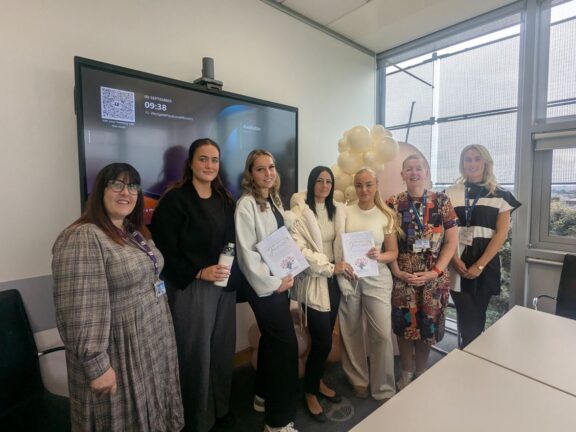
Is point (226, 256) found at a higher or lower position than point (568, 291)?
higher

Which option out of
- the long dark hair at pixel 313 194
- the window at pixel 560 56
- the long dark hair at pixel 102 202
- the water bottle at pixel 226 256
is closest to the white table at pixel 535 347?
the long dark hair at pixel 313 194

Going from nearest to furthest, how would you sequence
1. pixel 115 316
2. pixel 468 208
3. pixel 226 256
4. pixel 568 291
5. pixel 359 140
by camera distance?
pixel 115 316 → pixel 226 256 → pixel 568 291 → pixel 468 208 → pixel 359 140

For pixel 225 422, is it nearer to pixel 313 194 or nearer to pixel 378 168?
pixel 313 194

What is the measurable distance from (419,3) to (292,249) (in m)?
2.63

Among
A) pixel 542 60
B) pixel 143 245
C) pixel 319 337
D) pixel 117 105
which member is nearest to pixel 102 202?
pixel 143 245

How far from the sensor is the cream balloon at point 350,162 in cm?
284

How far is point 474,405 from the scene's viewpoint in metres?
1.03

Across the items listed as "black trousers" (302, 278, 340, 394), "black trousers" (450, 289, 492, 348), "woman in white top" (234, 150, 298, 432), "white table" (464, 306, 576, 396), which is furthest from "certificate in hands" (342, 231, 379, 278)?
"black trousers" (450, 289, 492, 348)

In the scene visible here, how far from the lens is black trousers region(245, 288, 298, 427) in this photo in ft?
5.75

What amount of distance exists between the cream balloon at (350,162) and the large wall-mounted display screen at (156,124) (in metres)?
0.62

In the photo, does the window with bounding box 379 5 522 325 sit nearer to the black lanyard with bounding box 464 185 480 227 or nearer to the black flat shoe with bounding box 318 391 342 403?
the black lanyard with bounding box 464 185 480 227

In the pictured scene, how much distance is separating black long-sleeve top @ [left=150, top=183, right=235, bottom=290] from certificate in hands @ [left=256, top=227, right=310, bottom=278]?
10.7 inches

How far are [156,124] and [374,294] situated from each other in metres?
1.80

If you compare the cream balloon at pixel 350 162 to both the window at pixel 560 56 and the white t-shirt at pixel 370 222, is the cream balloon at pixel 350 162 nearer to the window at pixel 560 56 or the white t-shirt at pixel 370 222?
the white t-shirt at pixel 370 222
